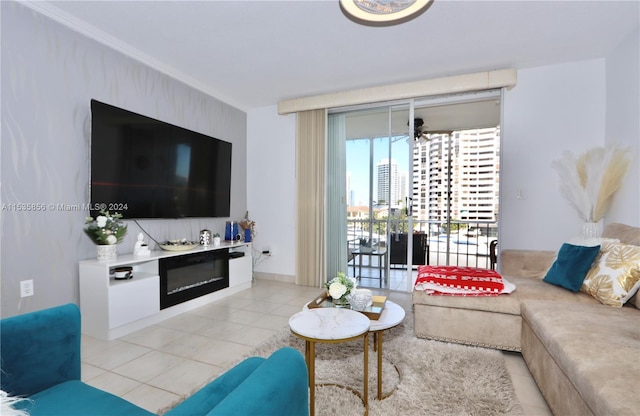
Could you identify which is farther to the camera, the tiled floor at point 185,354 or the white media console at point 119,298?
the white media console at point 119,298

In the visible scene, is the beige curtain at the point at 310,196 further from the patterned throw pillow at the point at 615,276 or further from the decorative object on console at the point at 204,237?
the patterned throw pillow at the point at 615,276

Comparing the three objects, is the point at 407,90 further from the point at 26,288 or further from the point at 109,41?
the point at 26,288

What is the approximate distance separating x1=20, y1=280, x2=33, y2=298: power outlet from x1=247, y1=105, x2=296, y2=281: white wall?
2.68 metres

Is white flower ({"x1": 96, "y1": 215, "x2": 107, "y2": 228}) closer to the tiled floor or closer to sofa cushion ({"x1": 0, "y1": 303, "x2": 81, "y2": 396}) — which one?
the tiled floor

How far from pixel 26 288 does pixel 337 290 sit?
92.7 inches

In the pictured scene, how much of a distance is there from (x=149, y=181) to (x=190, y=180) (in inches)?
21.7

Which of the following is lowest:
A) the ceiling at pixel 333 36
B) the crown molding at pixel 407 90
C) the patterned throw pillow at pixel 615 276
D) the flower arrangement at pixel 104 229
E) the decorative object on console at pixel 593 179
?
the patterned throw pillow at pixel 615 276

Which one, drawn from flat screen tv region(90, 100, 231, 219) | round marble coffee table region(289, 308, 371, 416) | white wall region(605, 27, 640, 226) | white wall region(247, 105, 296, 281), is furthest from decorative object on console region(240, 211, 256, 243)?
white wall region(605, 27, 640, 226)

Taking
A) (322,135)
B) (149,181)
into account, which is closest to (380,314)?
(149,181)

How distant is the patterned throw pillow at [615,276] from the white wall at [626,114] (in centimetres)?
84

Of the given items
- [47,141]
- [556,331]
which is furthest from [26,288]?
[556,331]

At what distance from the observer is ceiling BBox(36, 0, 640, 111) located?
237cm

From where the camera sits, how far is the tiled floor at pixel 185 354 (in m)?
1.76

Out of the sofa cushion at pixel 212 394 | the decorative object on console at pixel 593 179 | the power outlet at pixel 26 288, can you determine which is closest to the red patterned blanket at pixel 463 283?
the decorative object on console at pixel 593 179
